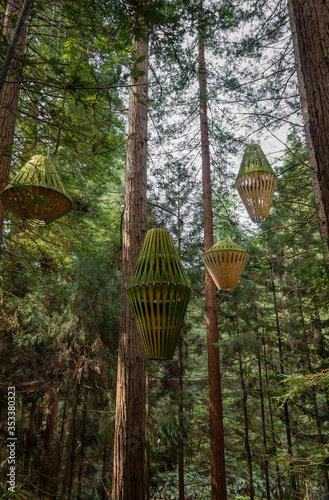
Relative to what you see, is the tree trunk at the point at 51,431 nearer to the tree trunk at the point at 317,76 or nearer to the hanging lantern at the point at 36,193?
the hanging lantern at the point at 36,193

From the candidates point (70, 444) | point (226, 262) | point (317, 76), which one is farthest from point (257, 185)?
point (70, 444)

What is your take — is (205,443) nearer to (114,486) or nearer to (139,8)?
(114,486)

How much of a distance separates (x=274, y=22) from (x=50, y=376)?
7.95m

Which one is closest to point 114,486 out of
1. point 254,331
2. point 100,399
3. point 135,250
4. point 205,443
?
point 135,250

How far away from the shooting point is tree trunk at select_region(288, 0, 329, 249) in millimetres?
1567

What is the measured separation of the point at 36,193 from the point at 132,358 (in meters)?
1.94

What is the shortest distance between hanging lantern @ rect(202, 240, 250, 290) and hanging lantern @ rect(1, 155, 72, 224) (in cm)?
190

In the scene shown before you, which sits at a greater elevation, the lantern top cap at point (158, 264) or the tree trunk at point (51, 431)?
the lantern top cap at point (158, 264)

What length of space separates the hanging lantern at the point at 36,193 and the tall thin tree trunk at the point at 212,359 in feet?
10.8

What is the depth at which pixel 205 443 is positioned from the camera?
33.6 ft

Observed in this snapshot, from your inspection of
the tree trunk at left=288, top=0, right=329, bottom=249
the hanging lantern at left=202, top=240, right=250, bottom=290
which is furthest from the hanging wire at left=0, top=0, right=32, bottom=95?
the hanging lantern at left=202, top=240, right=250, bottom=290

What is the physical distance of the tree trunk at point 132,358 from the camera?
2830 mm

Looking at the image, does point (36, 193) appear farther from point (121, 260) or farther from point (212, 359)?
point (212, 359)

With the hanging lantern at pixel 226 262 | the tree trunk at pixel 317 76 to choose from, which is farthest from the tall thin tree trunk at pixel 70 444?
the tree trunk at pixel 317 76
